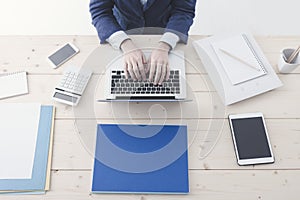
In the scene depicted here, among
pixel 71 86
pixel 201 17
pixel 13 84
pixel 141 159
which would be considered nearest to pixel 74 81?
pixel 71 86

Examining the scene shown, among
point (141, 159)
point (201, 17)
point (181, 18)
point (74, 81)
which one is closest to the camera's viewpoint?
point (141, 159)

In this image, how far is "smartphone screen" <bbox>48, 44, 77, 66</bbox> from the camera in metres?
1.03

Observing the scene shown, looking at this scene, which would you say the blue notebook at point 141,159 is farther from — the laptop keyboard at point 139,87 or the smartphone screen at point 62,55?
the smartphone screen at point 62,55

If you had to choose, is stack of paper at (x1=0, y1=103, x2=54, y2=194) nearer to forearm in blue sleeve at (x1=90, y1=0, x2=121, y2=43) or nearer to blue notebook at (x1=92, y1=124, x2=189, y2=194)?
blue notebook at (x1=92, y1=124, x2=189, y2=194)

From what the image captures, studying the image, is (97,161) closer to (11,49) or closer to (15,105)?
(15,105)

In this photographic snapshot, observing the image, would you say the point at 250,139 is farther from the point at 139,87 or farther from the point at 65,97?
the point at 65,97

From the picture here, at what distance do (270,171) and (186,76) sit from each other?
36 cm

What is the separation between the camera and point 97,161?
0.88 m

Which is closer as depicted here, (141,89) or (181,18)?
(141,89)

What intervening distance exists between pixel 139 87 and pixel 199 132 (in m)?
0.21

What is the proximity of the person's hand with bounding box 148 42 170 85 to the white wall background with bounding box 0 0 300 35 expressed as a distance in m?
0.79

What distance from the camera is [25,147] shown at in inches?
35.2

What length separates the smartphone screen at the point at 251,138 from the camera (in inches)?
34.9

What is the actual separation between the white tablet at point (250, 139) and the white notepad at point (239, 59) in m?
0.12
